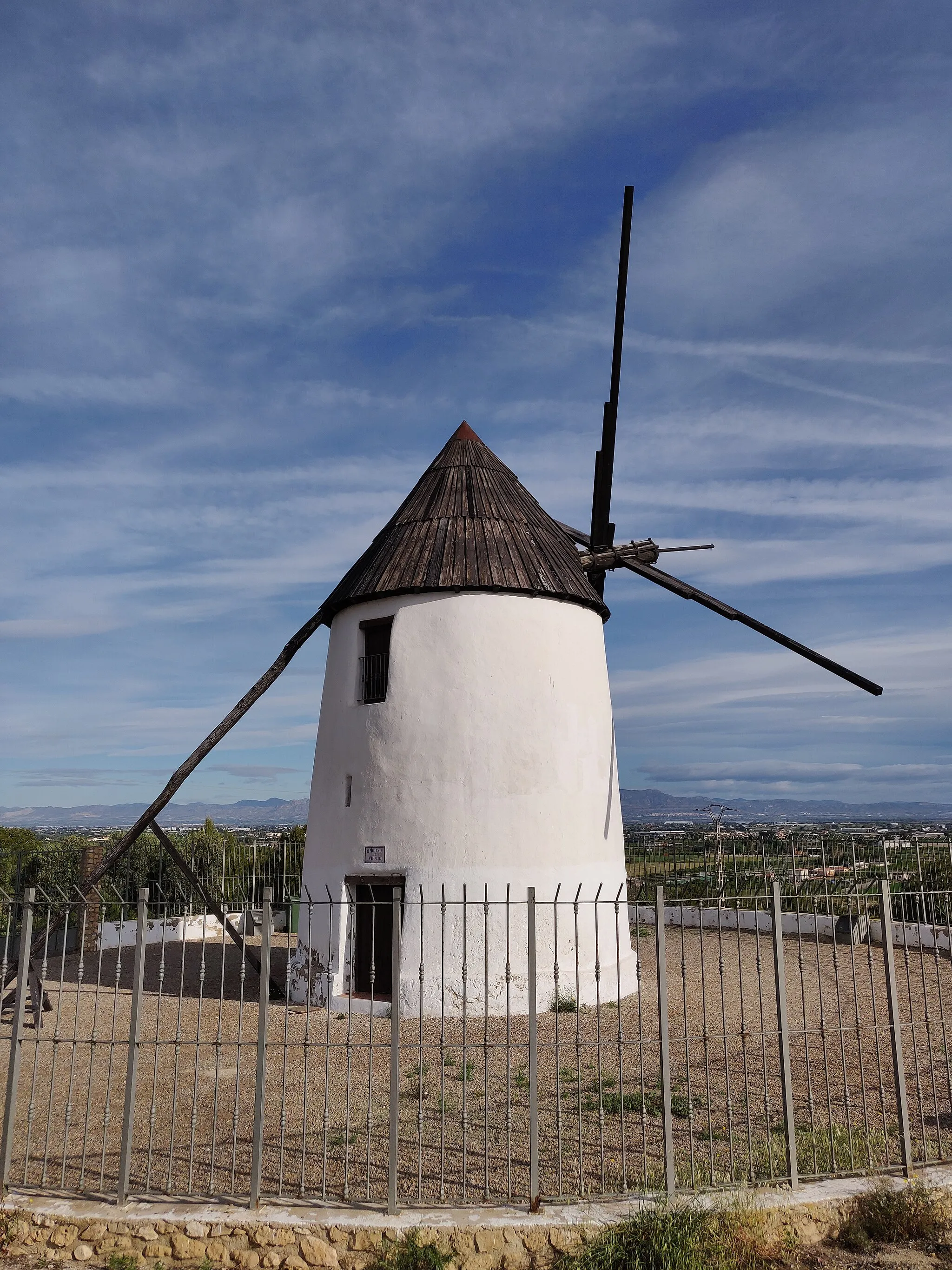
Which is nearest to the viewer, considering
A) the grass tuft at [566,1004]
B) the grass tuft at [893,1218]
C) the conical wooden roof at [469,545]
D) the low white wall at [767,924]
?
the grass tuft at [893,1218]

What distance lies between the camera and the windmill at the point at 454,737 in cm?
1204

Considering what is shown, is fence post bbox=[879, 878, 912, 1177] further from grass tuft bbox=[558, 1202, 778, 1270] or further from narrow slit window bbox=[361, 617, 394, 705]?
narrow slit window bbox=[361, 617, 394, 705]

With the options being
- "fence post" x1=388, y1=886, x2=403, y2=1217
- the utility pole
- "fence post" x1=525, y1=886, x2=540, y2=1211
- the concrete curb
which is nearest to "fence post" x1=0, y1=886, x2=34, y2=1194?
the concrete curb

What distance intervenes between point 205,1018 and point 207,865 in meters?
11.7

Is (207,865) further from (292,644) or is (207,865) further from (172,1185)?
(172,1185)

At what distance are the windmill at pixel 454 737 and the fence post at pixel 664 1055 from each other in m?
5.56

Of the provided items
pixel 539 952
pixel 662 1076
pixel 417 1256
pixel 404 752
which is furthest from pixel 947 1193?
pixel 404 752

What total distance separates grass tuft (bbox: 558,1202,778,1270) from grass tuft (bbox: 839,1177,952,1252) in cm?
60

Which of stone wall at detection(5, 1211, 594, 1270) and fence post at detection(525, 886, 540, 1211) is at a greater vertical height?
fence post at detection(525, 886, 540, 1211)

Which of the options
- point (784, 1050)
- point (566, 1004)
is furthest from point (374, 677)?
point (784, 1050)

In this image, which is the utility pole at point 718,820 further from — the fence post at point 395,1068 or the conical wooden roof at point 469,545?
the fence post at point 395,1068

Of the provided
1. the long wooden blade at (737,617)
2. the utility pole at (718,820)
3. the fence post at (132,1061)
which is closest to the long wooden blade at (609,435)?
the long wooden blade at (737,617)

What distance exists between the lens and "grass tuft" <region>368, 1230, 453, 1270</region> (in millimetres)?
5031

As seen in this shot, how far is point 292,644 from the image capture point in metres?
14.0
